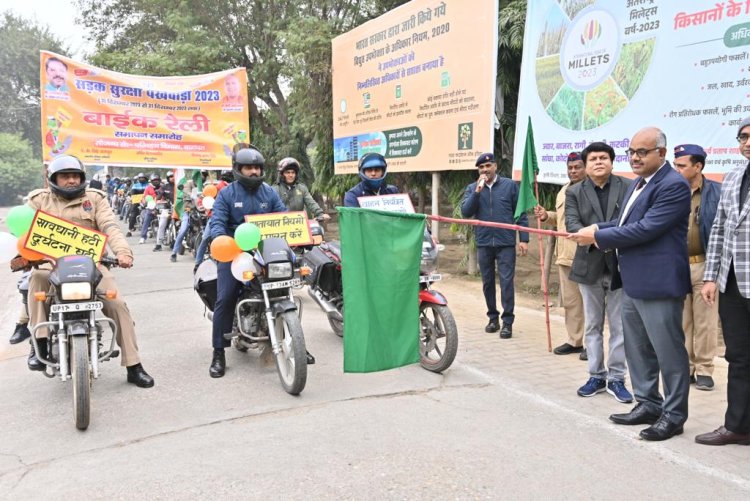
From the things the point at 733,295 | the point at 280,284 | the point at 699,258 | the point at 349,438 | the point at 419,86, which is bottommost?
the point at 349,438

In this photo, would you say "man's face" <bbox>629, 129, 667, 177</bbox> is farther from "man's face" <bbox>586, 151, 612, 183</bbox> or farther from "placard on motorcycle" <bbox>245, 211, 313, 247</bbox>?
"placard on motorcycle" <bbox>245, 211, 313, 247</bbox>

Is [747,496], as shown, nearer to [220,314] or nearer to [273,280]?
[273,280]

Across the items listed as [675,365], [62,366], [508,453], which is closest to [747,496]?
[675,365]

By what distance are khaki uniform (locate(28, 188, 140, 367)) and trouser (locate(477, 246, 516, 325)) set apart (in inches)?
141

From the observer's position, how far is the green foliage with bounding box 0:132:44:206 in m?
49.4

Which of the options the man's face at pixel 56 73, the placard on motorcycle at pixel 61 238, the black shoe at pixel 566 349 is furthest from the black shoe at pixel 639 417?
the man's face at pixel 56 73

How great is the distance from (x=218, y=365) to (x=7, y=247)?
180 centimetres

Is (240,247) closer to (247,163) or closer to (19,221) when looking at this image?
(247,163)

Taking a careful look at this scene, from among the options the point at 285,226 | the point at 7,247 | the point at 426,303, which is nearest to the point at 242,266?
the point at 285,226

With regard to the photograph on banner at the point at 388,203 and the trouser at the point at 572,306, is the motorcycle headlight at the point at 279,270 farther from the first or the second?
the trouser at the point at 572,306

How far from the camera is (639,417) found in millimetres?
3959

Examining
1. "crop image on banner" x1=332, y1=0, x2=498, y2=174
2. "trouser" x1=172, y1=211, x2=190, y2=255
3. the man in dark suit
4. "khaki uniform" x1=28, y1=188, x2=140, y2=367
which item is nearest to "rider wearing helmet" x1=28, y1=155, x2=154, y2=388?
"khaki uniform" x1=28, y1=188, x2=140, y2=367

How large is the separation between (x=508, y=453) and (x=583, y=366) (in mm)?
2144

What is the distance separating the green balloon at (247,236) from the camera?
471 cm
